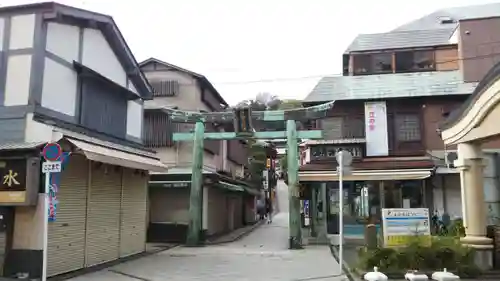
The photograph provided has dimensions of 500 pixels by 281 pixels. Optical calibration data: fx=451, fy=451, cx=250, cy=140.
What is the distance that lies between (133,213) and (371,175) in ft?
34.9

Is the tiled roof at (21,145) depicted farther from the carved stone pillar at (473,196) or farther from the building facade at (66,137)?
the carved stone pillar at (473,196)

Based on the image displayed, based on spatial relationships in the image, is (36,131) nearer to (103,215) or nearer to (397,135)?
(103,215)

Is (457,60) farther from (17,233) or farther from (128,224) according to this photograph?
(17,233)

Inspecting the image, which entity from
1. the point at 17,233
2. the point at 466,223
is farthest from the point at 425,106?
the point at 17,233

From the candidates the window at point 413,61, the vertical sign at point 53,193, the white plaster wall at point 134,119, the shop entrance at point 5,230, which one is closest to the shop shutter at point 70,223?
the shop entrance at point 5,230

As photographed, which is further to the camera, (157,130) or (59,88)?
(157,130)

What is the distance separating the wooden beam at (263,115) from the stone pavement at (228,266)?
6.26 meters

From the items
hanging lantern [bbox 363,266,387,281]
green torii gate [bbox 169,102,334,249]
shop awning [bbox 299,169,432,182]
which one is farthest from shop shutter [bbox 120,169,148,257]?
hanging lantern [bbox 363,266,387,281]

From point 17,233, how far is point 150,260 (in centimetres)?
534

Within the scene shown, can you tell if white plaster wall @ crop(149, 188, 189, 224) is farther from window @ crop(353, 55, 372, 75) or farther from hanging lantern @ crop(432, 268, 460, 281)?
hanging lantern @ crop(432, 268, 460, 281)

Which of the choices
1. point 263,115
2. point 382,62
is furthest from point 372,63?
point 263,115

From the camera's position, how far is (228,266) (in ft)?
46.4

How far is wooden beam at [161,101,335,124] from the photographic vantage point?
69.4 feet

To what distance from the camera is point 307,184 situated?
915 inches
